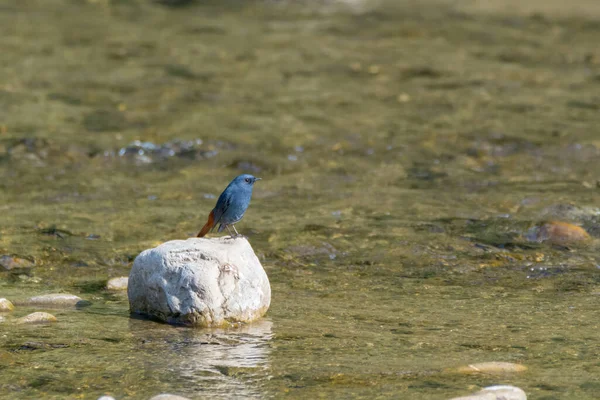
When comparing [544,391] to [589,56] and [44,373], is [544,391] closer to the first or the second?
[44,373]

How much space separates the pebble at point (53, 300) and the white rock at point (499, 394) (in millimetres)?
2965

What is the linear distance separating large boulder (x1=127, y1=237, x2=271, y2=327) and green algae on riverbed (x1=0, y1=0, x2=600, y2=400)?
14 centimetres

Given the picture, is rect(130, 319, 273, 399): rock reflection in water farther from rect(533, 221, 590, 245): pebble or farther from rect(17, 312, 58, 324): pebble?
rect(533, 221, 590, 245): pebble

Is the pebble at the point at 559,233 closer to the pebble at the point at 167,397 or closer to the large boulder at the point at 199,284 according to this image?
the large boulder at the point at 199,284

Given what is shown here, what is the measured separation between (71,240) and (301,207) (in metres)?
2.25

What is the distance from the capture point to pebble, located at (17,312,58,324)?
5.81 meters

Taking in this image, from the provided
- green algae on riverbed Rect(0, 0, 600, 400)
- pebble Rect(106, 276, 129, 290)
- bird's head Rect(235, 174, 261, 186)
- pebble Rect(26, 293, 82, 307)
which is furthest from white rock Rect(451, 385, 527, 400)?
pebble Rect(106, 276, 129, 290)

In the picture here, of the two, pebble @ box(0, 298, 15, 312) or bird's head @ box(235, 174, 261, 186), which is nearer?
pebble @ box(0, 298, 15, 312)

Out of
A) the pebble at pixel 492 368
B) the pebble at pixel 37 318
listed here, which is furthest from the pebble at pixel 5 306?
the pebble at pixel 492 368

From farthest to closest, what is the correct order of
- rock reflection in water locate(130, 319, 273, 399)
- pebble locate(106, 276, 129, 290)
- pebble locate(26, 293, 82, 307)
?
pebble locate(106, 276, 129, 290)
pebble locate(26, 293, 82, 307)
rock reflection in water locate(130, 319, 273, 399)

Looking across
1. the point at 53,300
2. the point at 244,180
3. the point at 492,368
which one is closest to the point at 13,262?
the point at 53,300

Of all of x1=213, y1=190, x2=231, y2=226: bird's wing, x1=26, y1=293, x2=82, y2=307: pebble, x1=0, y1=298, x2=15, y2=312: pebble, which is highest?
x1=213, y1=190, x2=231, y2=226: bird's wing

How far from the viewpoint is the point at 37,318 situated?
5844mm

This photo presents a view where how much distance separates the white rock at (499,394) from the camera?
440 centimetres
